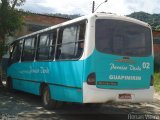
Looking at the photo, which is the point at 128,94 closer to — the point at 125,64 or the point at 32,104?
the point at 125,64

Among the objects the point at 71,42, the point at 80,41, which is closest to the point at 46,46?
the point at 71,42

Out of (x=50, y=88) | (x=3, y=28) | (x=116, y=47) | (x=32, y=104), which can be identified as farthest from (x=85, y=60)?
(x=3, y=28)

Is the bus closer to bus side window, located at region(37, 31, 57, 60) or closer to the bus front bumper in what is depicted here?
the bus front bumper

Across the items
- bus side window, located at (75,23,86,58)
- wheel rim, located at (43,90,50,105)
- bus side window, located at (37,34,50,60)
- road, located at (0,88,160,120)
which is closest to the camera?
bus side window, located at (75,23,86,58)

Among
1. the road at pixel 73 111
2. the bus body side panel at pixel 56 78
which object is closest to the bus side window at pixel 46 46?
the bus body side panel at pixel 56 78

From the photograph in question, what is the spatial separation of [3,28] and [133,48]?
9.63m

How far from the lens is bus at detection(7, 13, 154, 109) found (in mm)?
9805

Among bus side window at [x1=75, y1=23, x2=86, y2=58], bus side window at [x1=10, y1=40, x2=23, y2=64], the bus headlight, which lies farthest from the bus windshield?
bus side window at [x1=10, y1=40, x2=23, y2=64]

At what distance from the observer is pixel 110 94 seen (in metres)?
9.88

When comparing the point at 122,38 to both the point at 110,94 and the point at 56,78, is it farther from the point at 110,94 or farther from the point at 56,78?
the point at 56,78

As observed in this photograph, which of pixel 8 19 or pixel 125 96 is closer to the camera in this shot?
pixel 125 96

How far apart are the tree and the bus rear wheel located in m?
6.77

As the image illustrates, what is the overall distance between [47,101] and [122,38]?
354cm

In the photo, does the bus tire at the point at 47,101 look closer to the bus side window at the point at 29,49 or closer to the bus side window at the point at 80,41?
the bus side window at the point at 29,49
